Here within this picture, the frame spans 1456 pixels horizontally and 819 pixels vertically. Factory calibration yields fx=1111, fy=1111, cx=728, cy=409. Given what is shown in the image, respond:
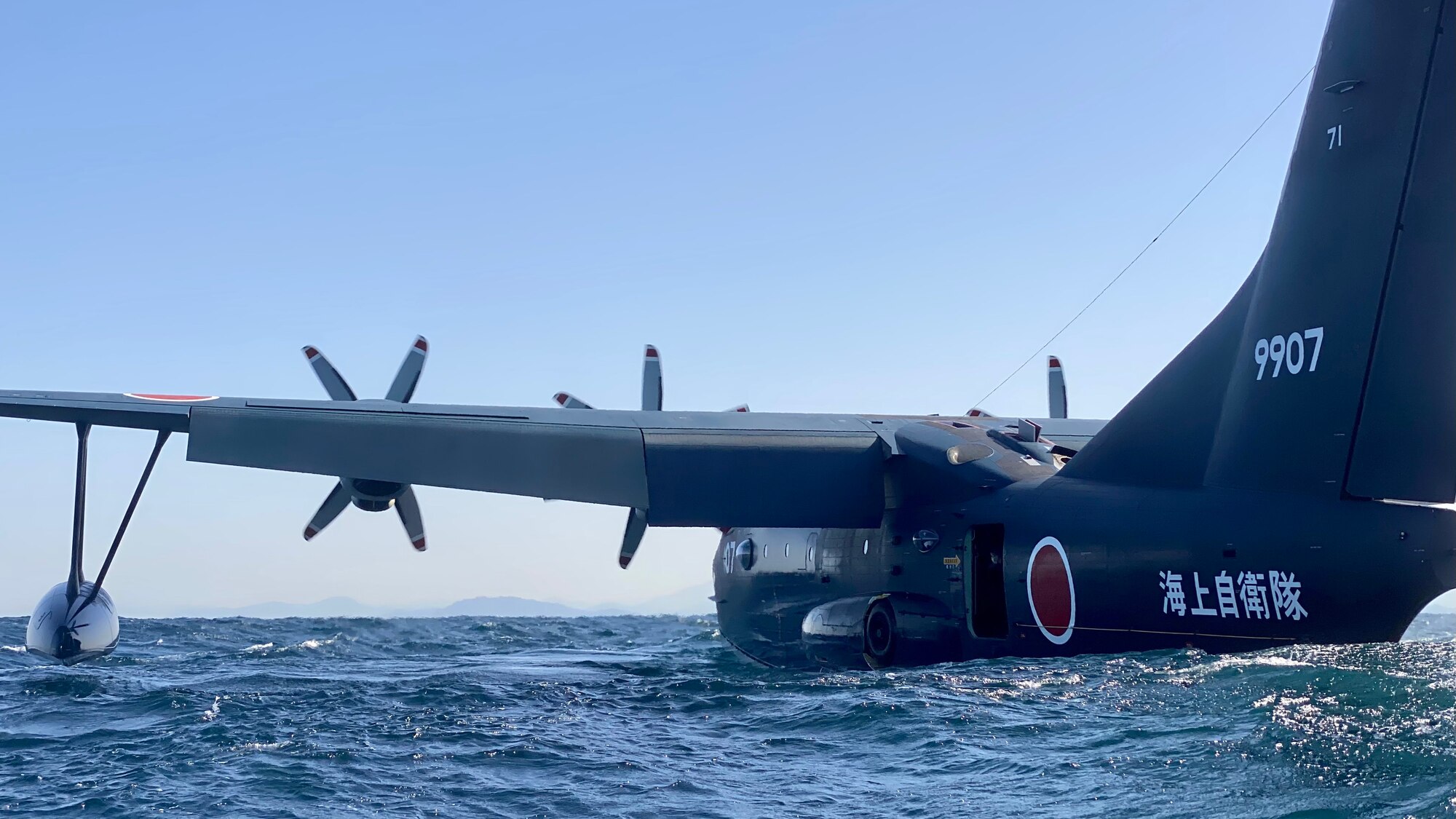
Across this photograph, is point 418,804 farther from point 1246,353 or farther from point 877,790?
point 1246,353

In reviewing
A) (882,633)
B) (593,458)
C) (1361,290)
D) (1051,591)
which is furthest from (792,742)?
(1361,290)

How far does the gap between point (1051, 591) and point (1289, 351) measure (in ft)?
13.7

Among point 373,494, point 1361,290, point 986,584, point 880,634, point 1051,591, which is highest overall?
point 1361,290

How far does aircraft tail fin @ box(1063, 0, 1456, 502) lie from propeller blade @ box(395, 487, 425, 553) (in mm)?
13240

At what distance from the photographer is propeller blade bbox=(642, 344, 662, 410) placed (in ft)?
77.0

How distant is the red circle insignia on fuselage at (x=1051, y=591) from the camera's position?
1412 centimetres

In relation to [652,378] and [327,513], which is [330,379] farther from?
[652,378]

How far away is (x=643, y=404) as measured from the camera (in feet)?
76.7

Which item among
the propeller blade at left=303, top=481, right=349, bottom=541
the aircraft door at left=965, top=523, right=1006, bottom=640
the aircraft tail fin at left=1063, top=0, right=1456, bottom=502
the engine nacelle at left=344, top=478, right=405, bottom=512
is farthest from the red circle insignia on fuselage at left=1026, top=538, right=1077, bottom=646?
A: the propeller blade at left=303, top=481, right=349, bottom=541

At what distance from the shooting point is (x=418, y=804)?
8.95 metres

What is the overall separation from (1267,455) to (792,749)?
20.5 ft

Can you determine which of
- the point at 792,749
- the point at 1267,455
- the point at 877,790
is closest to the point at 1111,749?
the point at 877,790

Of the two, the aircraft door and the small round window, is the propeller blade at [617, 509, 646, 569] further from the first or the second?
the aircraft door

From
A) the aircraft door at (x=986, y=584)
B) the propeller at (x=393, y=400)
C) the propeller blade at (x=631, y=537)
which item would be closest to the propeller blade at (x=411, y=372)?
the propeller at (x=393, y=400)
